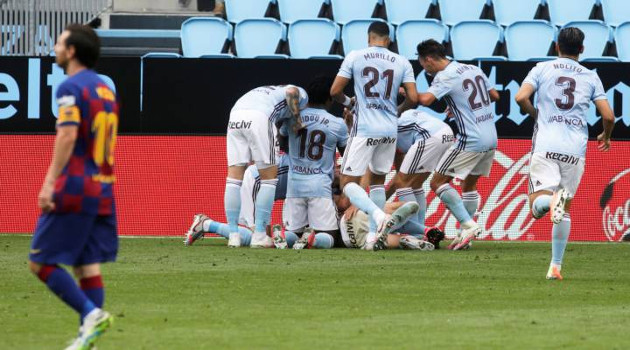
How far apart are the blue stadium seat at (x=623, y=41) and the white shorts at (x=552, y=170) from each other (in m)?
7.59

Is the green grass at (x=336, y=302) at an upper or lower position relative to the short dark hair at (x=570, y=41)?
lower

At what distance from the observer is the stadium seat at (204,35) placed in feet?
58.3

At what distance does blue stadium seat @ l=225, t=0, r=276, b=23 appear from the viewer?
62.0 ft

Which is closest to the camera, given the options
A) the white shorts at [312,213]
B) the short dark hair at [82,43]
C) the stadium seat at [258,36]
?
the short dark hair at [82,43]

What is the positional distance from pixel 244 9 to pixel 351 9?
1525 millimetres

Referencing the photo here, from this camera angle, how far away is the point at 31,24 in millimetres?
17953

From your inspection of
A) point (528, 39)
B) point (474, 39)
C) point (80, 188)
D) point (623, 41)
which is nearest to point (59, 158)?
point (80, 188)

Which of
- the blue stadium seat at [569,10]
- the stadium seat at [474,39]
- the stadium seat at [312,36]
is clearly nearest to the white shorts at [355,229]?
the stadium seat at [312,36]

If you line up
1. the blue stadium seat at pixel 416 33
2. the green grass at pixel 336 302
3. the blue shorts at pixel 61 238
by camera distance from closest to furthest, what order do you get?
the blue shorts at pixel 61 238 < the green grass at pixel 336 302 < the blue stadium seat at pixel 416 33

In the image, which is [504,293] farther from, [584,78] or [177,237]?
[177,237]

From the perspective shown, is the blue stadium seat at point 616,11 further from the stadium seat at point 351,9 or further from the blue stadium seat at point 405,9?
the stadium seat at point 351,9

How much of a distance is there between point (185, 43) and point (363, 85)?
5025 millimetres

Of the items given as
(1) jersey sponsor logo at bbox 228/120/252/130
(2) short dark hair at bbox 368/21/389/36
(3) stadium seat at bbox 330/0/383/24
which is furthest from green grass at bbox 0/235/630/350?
(3) stadium seat at bbox 330/0/383/24

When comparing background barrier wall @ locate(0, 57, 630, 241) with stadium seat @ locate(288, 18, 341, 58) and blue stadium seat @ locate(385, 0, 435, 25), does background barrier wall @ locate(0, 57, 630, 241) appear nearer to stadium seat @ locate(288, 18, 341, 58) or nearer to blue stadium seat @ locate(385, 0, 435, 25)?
stadium seat @ locate(288, 18, 341, 58)
